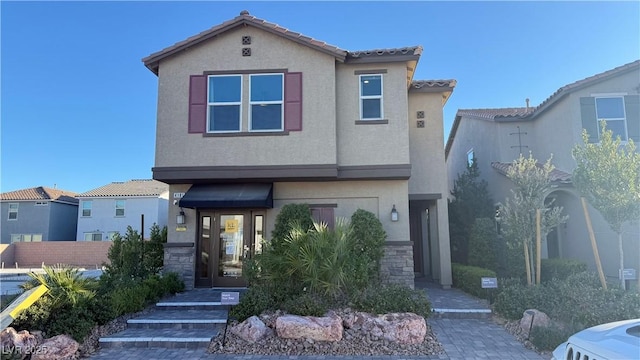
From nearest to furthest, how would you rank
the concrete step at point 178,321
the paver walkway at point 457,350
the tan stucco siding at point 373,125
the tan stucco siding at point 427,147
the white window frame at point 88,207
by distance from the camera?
the paver walkway at point 457,350, the concrete step at point 178,321, the tan stucco siding at point 373,125, the tan stucco siding at point 427,147, the white window frame at point 88,207

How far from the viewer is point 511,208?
11.9m

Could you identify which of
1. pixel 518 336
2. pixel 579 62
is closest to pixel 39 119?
pixel 518 336

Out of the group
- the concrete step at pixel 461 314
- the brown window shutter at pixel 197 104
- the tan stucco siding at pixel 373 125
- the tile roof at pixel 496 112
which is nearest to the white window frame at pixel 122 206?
the brown window shutter at pixel 197 104

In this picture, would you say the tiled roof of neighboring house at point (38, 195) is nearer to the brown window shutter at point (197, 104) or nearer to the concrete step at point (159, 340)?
the brown window shutter at point (197, 104)

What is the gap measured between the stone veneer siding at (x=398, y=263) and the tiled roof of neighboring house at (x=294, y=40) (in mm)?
5979

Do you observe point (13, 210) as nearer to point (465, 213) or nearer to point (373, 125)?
point (373, 125)

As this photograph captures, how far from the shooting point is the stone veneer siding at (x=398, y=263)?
42.3 ft

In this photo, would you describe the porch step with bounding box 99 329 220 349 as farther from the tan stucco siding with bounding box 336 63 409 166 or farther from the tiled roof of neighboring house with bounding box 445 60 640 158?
the tiled roof of neighboring house with bounding box 445 60 640 158

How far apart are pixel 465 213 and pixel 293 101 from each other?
8.64m

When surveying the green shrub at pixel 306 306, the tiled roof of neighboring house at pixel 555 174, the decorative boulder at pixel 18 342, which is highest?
the tiled roof of neighboring house at pixel 555 174

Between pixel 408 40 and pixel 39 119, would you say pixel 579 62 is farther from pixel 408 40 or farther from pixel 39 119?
pixel 39 119

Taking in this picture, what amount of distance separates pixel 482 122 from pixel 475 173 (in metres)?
3.11

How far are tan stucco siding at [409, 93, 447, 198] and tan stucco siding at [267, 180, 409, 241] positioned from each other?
181 cm

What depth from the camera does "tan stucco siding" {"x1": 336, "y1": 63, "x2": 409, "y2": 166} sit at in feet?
42.5
